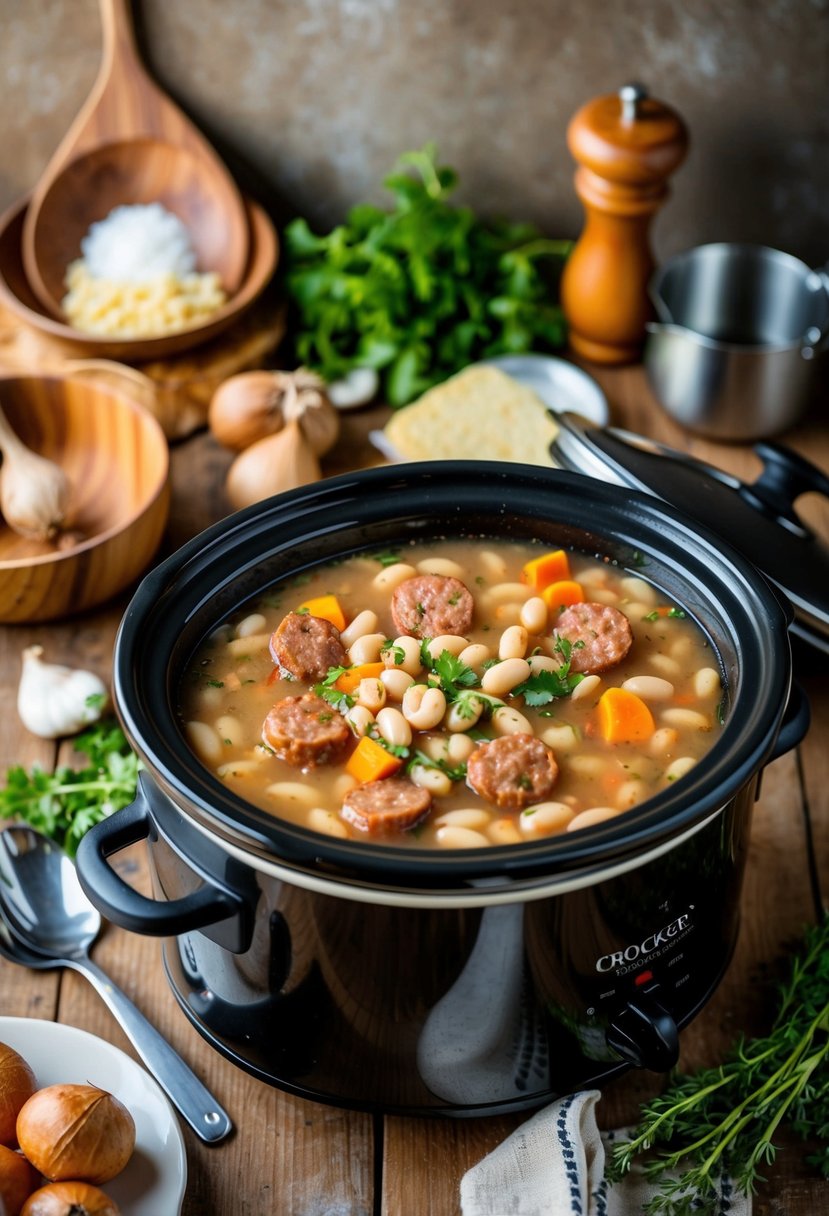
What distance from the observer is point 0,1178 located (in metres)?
1.75

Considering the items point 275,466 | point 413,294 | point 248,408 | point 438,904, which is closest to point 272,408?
point 248,408

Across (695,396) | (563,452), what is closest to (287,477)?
(563,452)

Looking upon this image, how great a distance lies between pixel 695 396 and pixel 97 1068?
6.97ft

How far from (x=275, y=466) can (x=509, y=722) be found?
1.28m

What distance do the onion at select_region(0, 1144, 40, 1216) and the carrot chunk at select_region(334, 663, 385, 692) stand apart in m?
0.78

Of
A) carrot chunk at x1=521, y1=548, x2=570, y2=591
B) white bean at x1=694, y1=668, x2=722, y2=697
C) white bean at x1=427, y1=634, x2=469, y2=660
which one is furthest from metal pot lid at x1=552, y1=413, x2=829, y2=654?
white bean at x1=427, y1=634, x2=469, y2=660

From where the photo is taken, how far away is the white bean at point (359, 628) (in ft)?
7.17

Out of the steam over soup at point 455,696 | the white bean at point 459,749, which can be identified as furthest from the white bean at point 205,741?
the white bean at point 459,749

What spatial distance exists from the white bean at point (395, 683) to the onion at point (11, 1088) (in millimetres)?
735

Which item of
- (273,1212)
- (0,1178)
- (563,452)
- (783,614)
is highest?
(783,614)

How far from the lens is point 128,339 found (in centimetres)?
332

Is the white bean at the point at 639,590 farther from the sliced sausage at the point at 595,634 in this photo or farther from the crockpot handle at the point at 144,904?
the crockpot handle at the point at 144,904

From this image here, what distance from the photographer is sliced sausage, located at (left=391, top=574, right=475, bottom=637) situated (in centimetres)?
221

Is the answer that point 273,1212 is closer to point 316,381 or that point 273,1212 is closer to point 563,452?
point 563,452
